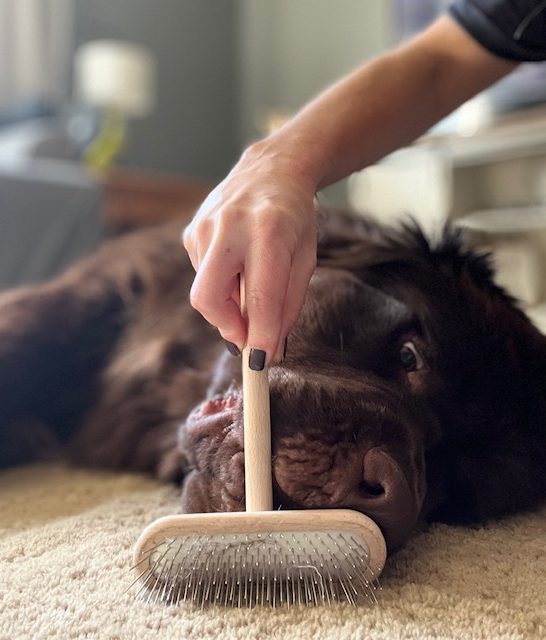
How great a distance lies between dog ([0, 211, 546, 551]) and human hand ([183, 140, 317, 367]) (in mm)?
122

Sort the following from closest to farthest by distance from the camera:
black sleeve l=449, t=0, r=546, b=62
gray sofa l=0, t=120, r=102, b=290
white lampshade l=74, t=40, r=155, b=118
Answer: black sleeve l=449, t=0, r=546, b=62 → gray sofa l=0, t=120, r=102, b=290 → white lampshade l=74, t=40, r=155, b=118

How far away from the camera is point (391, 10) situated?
→ 4754mm

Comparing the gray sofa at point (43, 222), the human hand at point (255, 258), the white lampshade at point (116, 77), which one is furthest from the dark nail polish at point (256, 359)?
the white lampshade at point (116, 77)

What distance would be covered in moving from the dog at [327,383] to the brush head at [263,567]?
0.04m

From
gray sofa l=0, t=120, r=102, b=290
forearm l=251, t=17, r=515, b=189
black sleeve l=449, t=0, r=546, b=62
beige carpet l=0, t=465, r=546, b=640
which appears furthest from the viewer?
gray sofa l=0, t=120, r=102, b=290

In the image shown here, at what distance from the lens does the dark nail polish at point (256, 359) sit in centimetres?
84

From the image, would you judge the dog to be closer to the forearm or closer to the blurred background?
the forearm

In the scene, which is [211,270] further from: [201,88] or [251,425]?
[201,88]

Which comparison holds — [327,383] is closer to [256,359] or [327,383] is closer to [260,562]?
[256,359]

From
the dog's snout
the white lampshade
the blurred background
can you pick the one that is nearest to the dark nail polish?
the dog's snout

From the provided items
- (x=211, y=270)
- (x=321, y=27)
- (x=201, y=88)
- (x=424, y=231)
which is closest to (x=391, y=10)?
(x=321, y=27)

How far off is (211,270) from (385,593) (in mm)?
411

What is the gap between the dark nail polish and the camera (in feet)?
2.77

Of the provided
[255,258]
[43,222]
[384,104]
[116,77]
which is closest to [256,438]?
[255,258]
